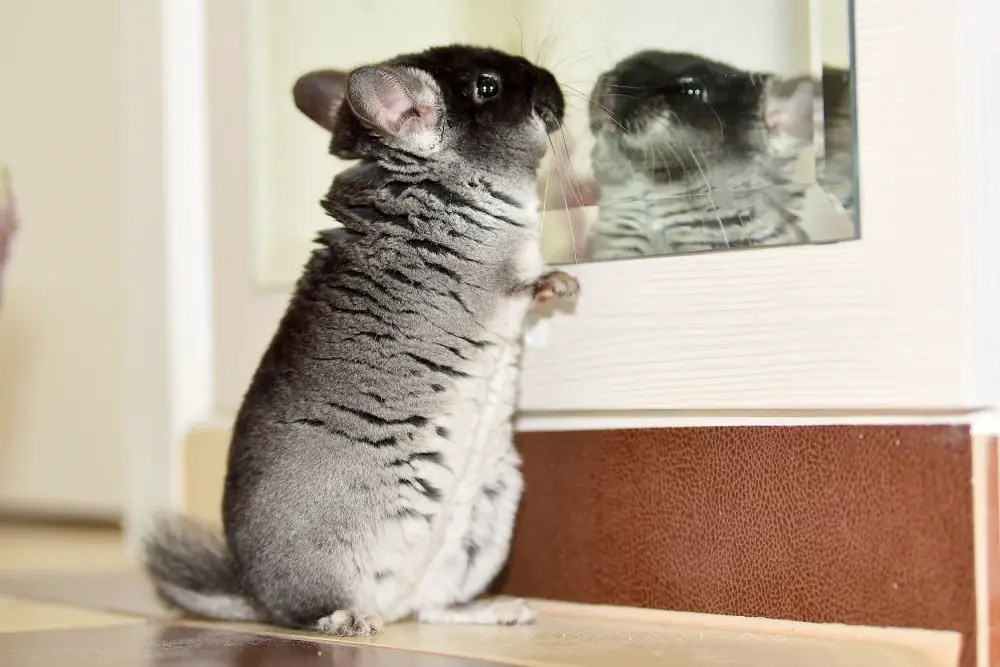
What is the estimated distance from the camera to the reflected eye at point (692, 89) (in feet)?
4.19

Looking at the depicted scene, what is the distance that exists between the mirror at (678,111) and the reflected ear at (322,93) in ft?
0.55

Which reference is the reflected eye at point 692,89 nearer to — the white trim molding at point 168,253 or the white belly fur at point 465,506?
the white belly fur at point 465,506

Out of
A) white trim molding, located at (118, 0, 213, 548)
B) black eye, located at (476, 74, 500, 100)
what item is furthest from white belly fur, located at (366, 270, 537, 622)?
white trim molding, located at (118, 0, 213, 548)

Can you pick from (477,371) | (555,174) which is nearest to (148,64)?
(555,174)

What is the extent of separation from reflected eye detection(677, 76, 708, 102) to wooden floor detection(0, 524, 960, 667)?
584 millimetres

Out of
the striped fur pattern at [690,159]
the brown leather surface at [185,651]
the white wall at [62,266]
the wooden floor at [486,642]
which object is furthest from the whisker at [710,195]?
the white wall at [62,266]

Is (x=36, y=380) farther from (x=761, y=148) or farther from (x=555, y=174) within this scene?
(x=761, y=148)

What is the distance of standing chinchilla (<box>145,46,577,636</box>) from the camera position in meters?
1.18

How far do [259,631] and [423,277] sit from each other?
42 cm

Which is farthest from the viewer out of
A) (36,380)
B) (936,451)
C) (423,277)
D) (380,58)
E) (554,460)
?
(36,380)

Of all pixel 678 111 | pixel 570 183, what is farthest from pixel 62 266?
pixel 678 111

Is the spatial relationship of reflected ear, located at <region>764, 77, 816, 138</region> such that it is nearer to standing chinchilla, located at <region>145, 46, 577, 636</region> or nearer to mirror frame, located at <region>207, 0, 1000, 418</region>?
mirror frame, located at <region>207, 0, 1000, 418</region>

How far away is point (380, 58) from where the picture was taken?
152 cm

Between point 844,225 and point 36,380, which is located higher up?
point 844,225
